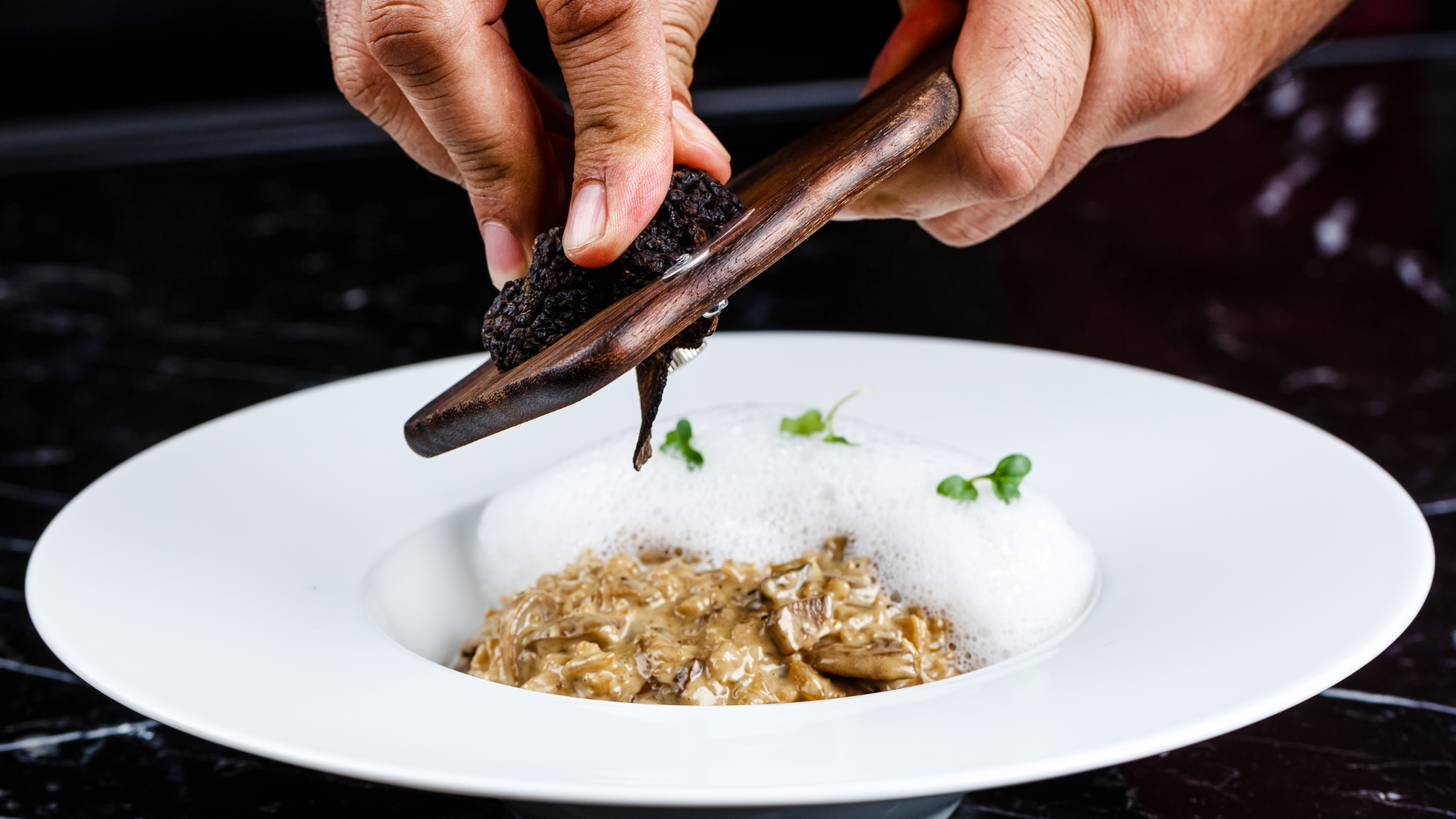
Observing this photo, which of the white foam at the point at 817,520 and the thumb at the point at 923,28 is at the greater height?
the thumb at the point at 923,28

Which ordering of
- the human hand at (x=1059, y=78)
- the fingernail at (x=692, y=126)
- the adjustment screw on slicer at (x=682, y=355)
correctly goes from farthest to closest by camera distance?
the human hand at (x=1059, y=78)
the fingernail at (x=692, y=126)
the adjustment screw on slicer at (x=682, y=355)

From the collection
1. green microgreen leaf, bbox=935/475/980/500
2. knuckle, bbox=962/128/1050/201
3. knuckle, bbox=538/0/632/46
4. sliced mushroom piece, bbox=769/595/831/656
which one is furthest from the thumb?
sliced mushroom piece, bbox=769/595/831/656

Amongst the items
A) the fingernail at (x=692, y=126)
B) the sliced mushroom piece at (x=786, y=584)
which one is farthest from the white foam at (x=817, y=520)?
the fingernail at (x=692, y=126)

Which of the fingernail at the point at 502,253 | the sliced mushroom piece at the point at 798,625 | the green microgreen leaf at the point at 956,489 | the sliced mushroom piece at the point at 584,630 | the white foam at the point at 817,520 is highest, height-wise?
the fingernail at the point at 502,253

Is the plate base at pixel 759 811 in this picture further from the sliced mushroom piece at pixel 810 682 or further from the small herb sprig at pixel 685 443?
the small herb sprig at pixel 685 443

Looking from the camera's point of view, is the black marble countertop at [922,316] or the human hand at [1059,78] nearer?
the black marble countertop at [922,316]

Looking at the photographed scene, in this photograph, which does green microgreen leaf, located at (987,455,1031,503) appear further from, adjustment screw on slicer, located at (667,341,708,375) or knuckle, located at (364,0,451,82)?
knuckle, located at (364,0,451,82)
